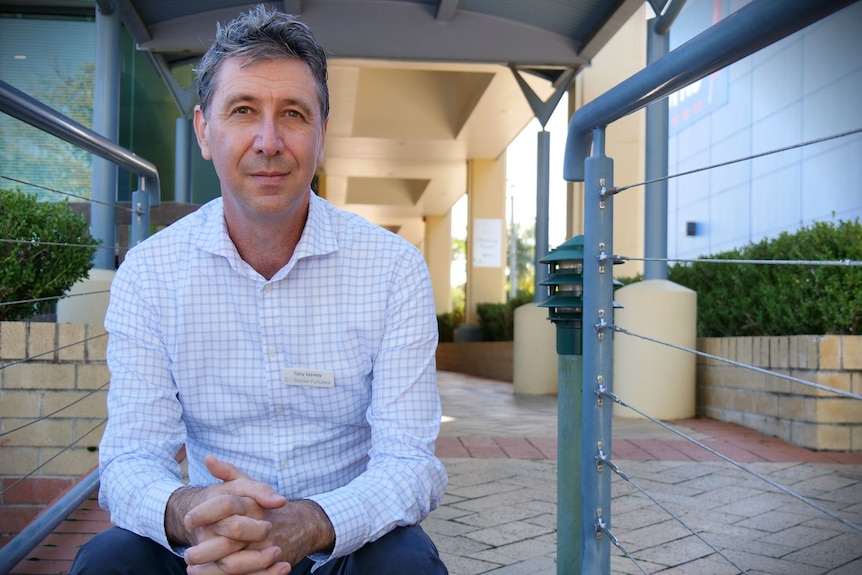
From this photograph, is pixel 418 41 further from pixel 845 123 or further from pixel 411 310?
pixel 845 123

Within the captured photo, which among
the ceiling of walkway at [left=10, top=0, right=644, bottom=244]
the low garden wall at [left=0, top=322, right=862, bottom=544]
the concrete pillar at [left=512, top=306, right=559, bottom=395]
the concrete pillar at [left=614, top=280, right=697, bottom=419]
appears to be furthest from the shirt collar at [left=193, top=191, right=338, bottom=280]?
the concrete pillar at [left=512, top=306, right=559, bottom=395]

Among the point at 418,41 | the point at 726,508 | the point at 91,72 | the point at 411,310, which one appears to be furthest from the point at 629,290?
the point at 91,72

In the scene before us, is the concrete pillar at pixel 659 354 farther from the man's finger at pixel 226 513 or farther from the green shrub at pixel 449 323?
the green shrub at pixel 449 323

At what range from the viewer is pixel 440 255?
19.8 meters

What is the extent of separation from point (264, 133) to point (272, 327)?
384mm

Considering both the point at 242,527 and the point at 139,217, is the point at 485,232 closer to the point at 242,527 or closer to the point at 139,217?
the point at 139,217

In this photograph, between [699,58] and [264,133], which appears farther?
[264,133]

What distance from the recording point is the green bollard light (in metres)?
1.95

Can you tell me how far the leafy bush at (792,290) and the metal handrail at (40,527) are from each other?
287 cm

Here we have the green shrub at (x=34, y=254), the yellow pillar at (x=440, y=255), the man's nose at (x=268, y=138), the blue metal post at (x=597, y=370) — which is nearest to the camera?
the man's nose at (x=268, y=138)

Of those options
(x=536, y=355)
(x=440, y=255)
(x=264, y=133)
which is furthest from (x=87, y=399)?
(x=440, y=255)

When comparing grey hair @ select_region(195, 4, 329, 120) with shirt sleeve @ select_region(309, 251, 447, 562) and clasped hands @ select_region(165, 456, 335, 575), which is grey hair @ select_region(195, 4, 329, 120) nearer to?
shirt sleeve @ select_region(309, 251, 447, 562)

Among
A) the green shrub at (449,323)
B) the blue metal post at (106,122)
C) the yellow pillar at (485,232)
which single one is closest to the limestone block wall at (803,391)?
the blue metal post at (106,122)

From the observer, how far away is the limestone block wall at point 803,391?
378 cm
